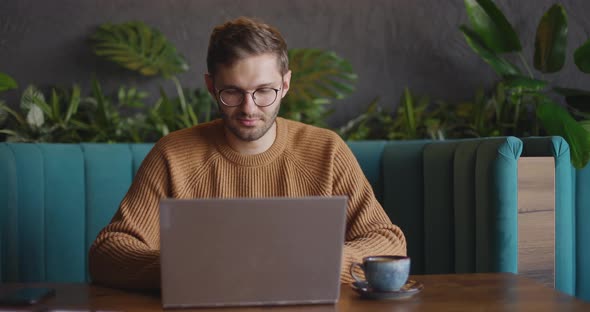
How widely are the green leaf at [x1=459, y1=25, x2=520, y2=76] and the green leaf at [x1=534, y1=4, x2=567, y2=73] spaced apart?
15 centimetres

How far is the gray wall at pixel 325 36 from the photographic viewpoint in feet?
10.3

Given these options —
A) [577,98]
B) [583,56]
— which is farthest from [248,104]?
[577,98]

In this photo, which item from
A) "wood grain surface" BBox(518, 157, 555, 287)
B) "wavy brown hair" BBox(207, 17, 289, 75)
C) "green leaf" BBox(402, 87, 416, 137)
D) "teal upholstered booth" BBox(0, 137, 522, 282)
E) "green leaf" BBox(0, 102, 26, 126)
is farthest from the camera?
"green leaf" BBox(402, 87, 416, 137)

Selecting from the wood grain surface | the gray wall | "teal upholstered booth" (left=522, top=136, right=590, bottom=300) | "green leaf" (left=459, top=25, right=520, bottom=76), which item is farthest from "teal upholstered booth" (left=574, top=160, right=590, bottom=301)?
the gray wall

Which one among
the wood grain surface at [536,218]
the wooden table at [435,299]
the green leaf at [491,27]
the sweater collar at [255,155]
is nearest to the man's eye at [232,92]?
the sweater collar at [255,155]

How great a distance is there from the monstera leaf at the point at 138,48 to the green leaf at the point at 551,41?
5.23 ft

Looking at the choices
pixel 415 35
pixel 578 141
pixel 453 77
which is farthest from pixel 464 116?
pixel 578 141

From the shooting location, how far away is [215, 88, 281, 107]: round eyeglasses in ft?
5.72

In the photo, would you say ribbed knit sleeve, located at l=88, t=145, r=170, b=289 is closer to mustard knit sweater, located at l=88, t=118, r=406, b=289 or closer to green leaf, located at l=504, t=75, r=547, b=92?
mustard knit sweater, located at l=88, t=118, r=406, b=289

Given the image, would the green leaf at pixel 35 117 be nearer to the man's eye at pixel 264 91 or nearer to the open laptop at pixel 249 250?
the man's eye at pixel 264 91

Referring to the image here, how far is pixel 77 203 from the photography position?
2.52m

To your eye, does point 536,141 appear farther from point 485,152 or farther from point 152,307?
point 152,307

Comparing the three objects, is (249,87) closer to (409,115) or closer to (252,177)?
(252,177)

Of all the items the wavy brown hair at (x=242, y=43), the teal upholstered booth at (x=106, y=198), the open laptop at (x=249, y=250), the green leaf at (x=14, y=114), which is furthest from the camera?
the green leaf at (x=14, y=114)
